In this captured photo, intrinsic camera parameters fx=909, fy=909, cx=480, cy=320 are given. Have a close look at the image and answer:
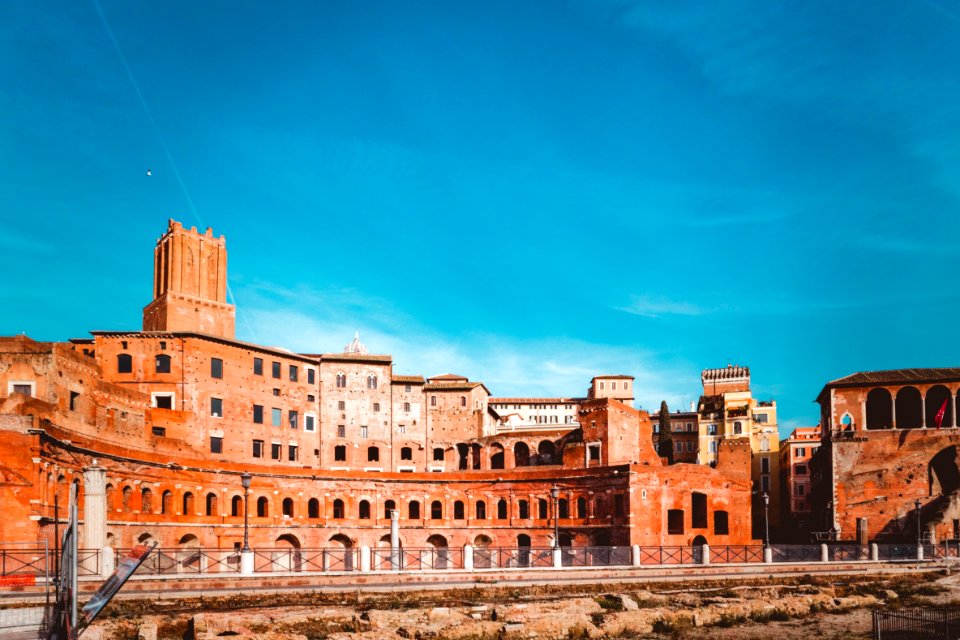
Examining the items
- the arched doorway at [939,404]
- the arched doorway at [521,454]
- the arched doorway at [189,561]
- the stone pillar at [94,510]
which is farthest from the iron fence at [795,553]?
the arched doorway at [521,454]

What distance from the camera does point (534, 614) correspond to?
3025 cm

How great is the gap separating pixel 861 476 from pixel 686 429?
126ft

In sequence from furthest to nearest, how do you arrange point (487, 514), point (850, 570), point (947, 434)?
point (487, 514) < point (947, 434) < point (850, 570)

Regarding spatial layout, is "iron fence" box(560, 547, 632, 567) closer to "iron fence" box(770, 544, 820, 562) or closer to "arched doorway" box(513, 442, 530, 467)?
"iron fence" box(770, 544, 820, 562)

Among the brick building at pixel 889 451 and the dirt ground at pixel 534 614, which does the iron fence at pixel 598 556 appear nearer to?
the dirt ground at pixel 534 614

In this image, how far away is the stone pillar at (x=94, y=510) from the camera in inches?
1708

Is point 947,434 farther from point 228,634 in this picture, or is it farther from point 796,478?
point 228,634

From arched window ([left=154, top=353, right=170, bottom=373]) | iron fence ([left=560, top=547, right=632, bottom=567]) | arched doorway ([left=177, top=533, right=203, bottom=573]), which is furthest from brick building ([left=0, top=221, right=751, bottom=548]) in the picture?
iron fence ([left=560, top=547, right=632, bottom=567])

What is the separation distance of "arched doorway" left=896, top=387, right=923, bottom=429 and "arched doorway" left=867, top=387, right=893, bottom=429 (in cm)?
137

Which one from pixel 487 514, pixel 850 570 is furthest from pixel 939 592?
pixel 487 514

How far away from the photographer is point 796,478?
328 ft

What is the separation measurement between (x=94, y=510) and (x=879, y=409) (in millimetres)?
56015

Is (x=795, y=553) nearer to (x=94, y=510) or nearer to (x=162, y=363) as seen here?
(x=94, y=510)

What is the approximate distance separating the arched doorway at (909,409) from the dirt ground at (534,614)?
3365 cm
